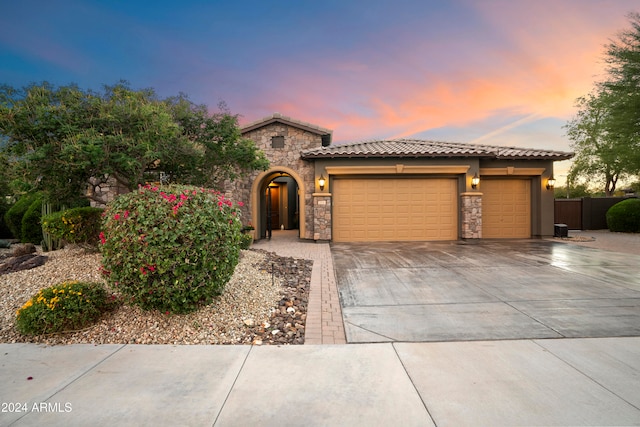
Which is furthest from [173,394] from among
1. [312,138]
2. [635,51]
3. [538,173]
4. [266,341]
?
[635,51]

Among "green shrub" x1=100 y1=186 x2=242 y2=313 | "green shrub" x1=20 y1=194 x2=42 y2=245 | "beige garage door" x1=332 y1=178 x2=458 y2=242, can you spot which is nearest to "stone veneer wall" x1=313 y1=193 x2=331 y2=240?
"beige garage door" x1=332 y1=178 x2=458 y2=242

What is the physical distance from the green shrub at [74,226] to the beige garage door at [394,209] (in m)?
7.90

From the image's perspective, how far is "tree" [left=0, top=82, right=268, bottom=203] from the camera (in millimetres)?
5012

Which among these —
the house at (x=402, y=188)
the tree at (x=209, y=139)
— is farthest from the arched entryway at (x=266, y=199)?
the tree at (x=209, y=139)

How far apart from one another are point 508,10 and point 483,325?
33.7 ft

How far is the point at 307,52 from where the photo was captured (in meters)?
11.9

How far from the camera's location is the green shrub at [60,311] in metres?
3.50

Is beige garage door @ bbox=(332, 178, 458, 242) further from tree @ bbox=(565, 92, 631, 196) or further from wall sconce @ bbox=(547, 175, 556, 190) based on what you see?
tree @ bbox=(565, 92, 631, 196)

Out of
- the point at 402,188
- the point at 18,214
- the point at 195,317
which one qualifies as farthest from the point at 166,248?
the point at 18,214

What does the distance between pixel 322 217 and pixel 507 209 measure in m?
7.81

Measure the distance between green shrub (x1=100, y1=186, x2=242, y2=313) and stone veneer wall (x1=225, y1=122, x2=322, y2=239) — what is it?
883 centimetres

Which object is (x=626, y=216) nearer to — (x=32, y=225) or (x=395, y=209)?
(x=395, y=209)

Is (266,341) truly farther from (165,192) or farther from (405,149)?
(405,149)

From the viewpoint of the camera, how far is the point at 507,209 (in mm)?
13078
